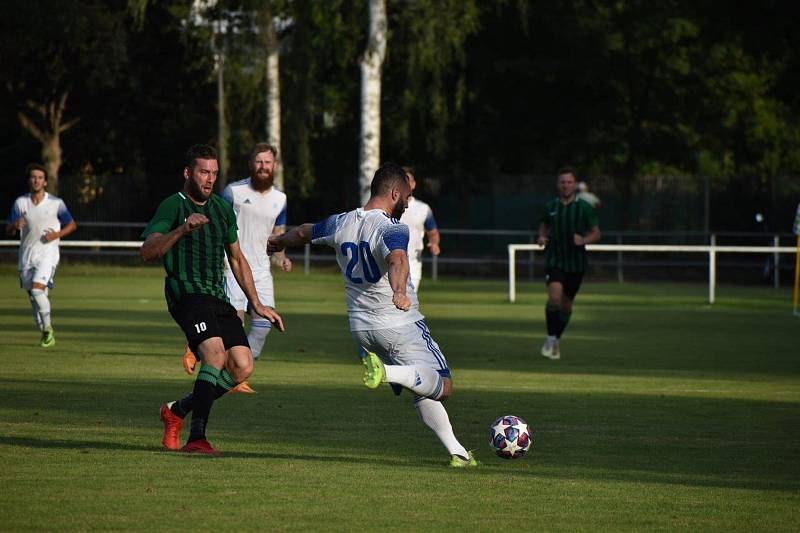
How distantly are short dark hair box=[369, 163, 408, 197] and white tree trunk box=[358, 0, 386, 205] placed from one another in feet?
83.1

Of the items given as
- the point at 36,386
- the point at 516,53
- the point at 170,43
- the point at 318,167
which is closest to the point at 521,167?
the point at 516,53

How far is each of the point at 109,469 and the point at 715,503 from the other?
347cm

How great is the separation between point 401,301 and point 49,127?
4534 centimetres

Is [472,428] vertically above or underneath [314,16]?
underneath

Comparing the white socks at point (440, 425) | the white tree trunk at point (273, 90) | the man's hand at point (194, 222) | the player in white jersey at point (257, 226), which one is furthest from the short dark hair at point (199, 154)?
the white tree trunk at point (273, 90)

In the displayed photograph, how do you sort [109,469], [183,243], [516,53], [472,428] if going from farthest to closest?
1. [516,53]
2. [472,428]
3. [183,243]
4. [109,469]

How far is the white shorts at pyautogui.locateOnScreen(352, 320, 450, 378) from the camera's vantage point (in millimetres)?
9352

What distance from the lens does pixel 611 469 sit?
9289mm

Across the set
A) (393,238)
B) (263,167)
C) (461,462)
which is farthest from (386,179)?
(263,167)

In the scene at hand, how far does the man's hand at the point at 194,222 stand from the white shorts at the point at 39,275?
33.4 ft

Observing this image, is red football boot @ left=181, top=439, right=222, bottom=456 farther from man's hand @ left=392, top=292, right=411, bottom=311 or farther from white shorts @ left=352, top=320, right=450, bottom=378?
man's hand @ left=392, top=292, right=411, bottom=311

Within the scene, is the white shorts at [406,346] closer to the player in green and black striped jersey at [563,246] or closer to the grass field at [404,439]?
the grass field at [404,439]

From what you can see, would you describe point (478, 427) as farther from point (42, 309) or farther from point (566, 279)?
point (42, 309)

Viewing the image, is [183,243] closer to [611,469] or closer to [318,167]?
[611,469]
